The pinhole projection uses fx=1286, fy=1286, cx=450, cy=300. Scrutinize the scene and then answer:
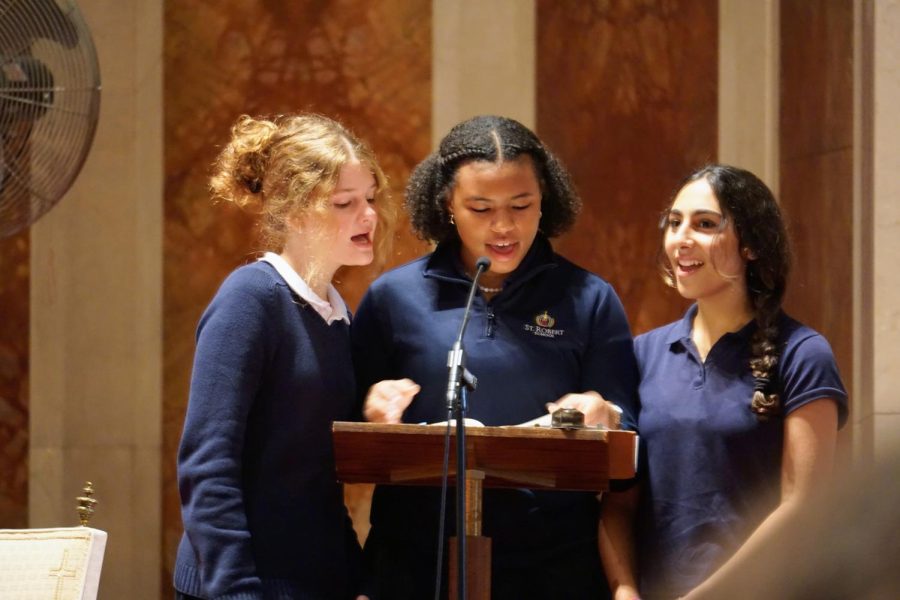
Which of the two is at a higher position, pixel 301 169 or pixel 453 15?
pixel 453 15

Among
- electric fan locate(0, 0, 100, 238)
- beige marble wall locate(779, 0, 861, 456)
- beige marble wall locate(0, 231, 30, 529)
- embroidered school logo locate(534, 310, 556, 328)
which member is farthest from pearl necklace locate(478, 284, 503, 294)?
beige marble wall locate(0, 231, 30, 529)

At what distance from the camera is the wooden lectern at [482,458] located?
2453mm

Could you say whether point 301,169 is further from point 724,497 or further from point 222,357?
point 724,497

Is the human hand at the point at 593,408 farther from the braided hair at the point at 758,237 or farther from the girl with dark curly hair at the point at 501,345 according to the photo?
the braided hair at the point at 758,237

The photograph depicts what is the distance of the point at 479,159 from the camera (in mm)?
3105

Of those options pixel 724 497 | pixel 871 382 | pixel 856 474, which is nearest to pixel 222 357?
pixel 724 497

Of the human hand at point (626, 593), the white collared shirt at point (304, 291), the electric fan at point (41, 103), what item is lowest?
the human hand at point (626, 593)

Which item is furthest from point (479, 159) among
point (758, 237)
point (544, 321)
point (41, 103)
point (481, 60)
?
point (481, 60)

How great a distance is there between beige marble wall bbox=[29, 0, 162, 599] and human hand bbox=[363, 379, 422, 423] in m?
2.55

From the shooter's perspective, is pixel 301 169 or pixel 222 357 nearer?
pixel 222 357

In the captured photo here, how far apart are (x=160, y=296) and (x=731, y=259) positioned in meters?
2.81

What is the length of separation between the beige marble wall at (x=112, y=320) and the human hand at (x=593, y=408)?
9.01 ft

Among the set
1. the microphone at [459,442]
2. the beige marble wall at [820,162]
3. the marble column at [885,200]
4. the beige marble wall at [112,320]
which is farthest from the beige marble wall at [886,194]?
the beige marble wall at [112,320]

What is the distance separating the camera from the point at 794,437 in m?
2.73
